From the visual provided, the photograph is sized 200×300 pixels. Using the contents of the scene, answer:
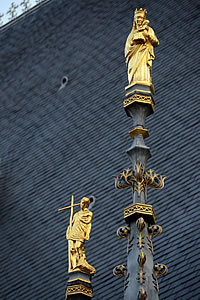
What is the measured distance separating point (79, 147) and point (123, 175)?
12.7 meters

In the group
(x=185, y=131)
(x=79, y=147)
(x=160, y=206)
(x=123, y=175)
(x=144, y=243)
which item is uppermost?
(x=79, y=147)

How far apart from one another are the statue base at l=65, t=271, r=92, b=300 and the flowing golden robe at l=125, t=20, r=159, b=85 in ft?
5.95

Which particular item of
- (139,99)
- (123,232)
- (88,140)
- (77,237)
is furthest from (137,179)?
(88,140)

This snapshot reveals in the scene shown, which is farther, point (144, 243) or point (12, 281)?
point (12, 281)

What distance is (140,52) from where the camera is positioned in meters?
7.40

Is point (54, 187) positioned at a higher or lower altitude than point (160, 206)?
higher

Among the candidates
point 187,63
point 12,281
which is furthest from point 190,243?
point 187,63

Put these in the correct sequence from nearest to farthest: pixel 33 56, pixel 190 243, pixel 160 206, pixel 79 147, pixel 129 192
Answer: pixel 190 243, pixel 160 206, pixel 129 192, pixel 79 147, pixel 33 56

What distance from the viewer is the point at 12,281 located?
1662 cm

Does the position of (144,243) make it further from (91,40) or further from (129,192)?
(91,40)

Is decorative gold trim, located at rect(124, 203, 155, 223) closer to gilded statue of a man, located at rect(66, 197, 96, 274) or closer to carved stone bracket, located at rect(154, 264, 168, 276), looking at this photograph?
carved stone bracket, located at rect(154, 264, 168, 276)

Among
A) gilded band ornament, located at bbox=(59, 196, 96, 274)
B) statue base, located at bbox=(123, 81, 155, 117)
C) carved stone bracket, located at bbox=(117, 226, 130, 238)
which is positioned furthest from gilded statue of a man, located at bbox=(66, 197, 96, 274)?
statue base, located at bbox=(123, 81, 155, 117)

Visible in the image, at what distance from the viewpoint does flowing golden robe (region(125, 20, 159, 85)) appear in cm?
712

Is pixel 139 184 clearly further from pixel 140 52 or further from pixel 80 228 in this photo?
pixel 80 228
